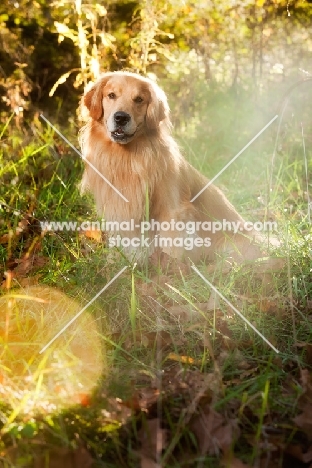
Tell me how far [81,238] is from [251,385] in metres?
1.94

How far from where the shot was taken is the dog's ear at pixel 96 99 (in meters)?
3.66

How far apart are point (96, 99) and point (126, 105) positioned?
0.24 meters

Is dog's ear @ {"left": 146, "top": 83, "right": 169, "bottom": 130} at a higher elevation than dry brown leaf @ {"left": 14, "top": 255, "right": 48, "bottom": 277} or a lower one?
higher

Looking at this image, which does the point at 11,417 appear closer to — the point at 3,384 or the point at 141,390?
the point at 3,384

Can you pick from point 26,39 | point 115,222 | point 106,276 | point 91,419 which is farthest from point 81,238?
point 26,39

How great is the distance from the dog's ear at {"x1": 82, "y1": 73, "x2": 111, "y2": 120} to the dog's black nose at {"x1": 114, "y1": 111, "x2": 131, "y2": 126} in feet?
0.81

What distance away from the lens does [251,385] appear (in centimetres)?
225

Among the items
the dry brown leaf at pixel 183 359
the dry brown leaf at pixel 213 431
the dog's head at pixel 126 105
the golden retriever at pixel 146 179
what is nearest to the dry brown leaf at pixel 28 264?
the golden retriever at pixel 146 179

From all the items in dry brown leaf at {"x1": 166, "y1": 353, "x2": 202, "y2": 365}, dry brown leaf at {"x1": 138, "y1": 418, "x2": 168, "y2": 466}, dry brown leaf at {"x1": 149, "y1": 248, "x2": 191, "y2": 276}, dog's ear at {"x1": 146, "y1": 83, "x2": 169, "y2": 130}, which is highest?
dog's ear at {"x1": 146, "y1": 83, "x2": 169, "y2": 130}

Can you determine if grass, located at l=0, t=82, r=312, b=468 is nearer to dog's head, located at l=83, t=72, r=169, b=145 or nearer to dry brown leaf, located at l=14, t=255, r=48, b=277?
dry brown leaf, located at l=14, t=255, r=48, b=277

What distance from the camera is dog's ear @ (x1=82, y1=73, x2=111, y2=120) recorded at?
3.66 meters

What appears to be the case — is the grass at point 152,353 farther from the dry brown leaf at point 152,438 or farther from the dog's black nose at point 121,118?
the dog's black nose at point 121,118

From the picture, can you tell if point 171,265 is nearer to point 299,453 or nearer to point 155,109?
point 155,109

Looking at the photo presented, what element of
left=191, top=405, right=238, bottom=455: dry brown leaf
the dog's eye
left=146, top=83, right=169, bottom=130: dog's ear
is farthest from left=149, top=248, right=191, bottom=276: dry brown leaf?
left=191, top=405, right=238, bottom=455: dry brown leaf
